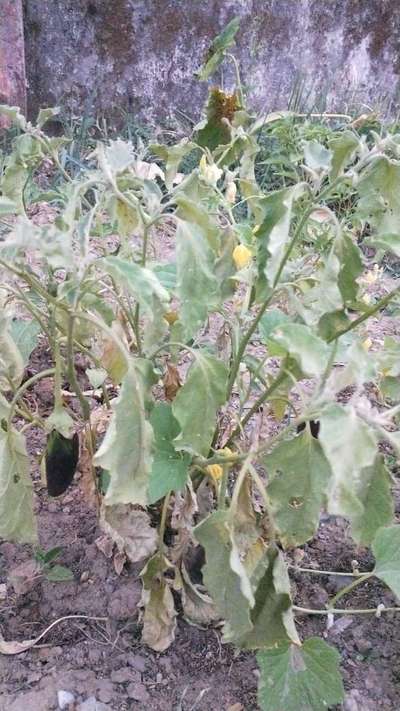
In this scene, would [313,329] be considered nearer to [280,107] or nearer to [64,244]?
[64,244]

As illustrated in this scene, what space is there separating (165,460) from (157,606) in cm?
25

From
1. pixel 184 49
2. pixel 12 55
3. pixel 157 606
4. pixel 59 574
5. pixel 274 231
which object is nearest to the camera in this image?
pixel 274 231

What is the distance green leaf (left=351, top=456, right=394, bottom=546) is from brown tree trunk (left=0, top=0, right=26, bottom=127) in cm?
234

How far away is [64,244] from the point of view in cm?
70

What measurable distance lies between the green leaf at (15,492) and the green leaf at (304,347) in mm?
411

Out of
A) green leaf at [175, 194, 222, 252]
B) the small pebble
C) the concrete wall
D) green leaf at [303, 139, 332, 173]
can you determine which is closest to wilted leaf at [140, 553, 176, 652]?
the small pebble

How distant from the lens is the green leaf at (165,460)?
89 cm

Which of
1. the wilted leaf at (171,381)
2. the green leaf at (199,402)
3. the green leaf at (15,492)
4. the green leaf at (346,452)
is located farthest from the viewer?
the wilted leaf at (171,381)

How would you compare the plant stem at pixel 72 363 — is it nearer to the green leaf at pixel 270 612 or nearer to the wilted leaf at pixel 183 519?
the wilted leaf at pixel 183 519

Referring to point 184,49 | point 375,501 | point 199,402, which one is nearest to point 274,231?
point 199,402

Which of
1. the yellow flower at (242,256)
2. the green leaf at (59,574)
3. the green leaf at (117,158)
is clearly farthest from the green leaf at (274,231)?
the green leaf at (59,574)

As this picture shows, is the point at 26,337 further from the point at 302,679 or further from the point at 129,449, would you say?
the point at 302,679

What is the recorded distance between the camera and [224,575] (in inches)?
31.1

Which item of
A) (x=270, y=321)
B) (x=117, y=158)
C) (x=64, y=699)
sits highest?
(x=117, y=158)
